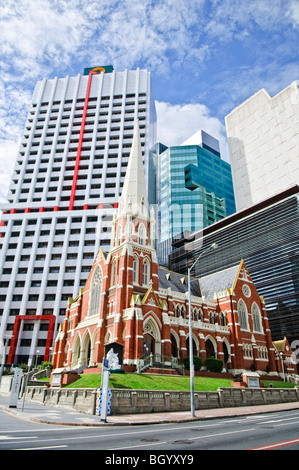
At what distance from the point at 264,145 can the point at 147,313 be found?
70.0 m

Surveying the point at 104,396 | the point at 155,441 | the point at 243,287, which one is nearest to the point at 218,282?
the point at 243,287

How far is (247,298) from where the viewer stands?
50000 millimetres

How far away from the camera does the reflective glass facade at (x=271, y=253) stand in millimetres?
59250

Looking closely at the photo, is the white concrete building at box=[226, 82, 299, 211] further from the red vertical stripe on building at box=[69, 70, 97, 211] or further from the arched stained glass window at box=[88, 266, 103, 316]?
the arched stained glass window at box=[88, 266, 103, 316]

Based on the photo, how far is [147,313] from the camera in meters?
36.0

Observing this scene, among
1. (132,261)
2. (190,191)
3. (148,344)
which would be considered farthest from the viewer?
(190,191)

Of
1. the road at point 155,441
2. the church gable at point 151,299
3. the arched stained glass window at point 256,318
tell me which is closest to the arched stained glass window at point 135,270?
the church gable at point 151,299

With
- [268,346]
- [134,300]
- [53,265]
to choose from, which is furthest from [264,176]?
[134,300]

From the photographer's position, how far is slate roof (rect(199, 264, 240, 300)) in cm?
5081

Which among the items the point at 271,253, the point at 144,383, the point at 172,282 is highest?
the point at 271,253

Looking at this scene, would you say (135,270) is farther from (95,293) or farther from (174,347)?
(174,347)

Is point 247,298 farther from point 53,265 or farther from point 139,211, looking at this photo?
point 53,265

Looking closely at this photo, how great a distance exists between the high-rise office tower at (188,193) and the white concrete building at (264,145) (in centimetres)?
1390

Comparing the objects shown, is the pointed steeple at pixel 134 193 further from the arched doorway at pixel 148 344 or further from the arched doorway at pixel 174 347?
the arched doorway at pixel 174 347
